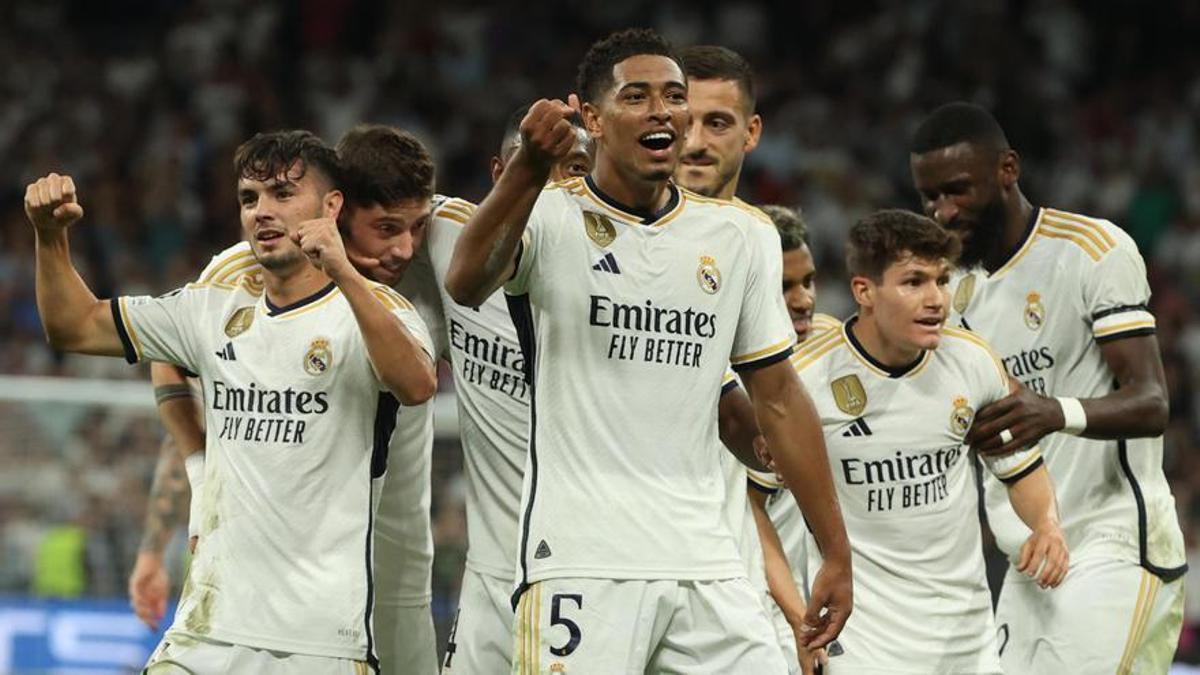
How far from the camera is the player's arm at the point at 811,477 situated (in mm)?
5348

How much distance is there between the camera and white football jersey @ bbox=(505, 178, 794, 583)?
5039 millimetres

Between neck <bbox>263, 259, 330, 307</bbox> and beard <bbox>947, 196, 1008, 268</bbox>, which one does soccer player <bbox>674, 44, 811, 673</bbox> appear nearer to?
beard <bbox>947, 196, 1008, 268</bbox>

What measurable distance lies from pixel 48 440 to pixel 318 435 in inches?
281

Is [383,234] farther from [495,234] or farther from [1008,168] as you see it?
[1008,168]

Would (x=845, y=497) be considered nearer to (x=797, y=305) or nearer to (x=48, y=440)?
(x=797, y=305)

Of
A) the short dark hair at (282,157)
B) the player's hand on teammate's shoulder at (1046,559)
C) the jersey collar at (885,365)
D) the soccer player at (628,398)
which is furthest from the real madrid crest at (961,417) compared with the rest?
the short dark hair at (282,157)

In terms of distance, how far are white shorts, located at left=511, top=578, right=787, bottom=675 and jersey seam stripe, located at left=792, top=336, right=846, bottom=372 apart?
156 cm

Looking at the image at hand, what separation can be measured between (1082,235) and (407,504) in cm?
265

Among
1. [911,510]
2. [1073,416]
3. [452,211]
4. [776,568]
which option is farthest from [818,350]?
[452,211]

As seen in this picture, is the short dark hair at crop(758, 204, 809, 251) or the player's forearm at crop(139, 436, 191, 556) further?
the player's forearm at crop(139, 436, 191, 556)

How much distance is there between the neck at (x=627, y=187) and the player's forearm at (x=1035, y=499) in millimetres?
1950

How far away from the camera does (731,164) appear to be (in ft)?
21.6

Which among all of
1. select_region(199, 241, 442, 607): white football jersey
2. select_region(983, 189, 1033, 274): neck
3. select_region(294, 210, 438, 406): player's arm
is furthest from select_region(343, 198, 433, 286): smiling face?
select_region(983, 189, 1033, 274): neck

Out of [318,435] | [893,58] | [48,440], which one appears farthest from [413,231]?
[893,58]
